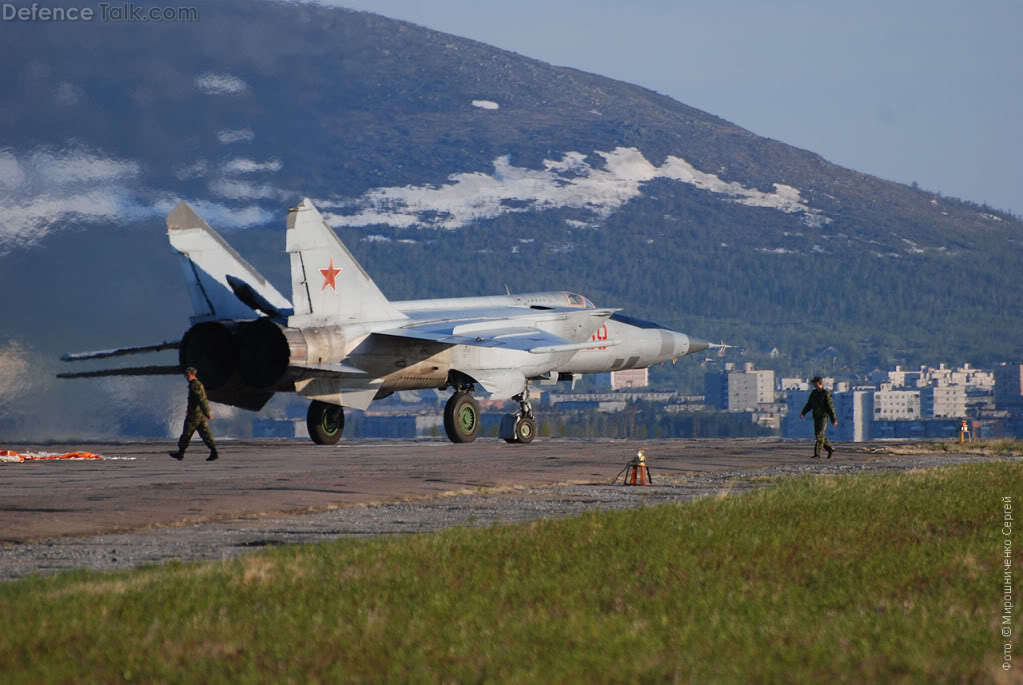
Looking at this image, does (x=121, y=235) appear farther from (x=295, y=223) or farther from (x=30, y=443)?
(x=295, y=223)

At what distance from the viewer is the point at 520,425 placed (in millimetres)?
37375

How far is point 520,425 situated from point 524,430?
0.28 meters

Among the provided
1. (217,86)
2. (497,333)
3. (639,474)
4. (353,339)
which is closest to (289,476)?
(639,474)

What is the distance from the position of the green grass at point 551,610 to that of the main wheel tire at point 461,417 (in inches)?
846

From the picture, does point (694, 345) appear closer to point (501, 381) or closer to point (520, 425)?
point (520, 425)

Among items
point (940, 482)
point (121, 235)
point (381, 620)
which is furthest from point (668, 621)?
point (121, 235)

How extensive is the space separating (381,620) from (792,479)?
1363 cm

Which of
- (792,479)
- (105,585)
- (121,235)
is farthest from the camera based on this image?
(121,235)

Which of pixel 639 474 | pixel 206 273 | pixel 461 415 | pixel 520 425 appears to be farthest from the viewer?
pixel 520 425

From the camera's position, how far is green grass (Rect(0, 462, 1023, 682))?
8234 millimetres

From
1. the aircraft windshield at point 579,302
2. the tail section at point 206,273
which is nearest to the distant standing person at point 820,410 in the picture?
the aircraft windshield at point 579,302

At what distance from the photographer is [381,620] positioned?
373 inches

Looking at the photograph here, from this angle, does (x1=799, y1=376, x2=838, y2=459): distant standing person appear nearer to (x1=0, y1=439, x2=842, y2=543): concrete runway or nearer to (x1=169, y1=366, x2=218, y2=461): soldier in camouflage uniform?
(x1=0, y1=439, x2=842, y2=543): concrete runway

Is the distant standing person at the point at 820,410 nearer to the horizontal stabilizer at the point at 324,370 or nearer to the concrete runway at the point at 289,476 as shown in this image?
the concrete runway at the point at 289,476
